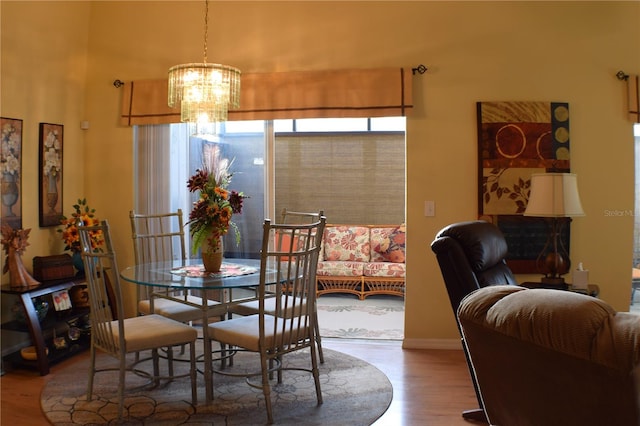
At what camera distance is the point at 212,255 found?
3.56 metres

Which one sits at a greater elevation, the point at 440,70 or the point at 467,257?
the point at 440,70

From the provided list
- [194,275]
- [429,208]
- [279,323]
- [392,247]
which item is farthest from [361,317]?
[194,275]

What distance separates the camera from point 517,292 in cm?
152

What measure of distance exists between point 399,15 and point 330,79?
0.73 metres

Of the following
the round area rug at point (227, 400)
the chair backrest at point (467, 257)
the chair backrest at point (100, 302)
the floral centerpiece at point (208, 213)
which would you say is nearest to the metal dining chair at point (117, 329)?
the chair backrest at point (100, 302)

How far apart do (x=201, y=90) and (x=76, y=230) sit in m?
1.71

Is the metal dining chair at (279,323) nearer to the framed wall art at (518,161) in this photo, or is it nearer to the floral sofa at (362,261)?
the framed wall art at (518,161)

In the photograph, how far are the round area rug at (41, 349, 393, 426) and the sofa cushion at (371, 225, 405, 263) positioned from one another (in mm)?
3061

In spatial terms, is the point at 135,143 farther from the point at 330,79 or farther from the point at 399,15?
the point at 399,15

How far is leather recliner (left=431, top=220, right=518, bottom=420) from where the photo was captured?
2848 mm

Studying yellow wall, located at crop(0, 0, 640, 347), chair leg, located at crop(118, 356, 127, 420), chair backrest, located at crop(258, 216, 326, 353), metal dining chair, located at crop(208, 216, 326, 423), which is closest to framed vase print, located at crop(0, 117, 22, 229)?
yellow wall, located at crop(0, 0, 640, 347)

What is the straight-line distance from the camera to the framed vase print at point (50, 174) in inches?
176

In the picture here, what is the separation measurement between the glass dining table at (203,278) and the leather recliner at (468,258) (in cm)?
94

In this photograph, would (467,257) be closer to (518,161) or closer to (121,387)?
(518,161)
